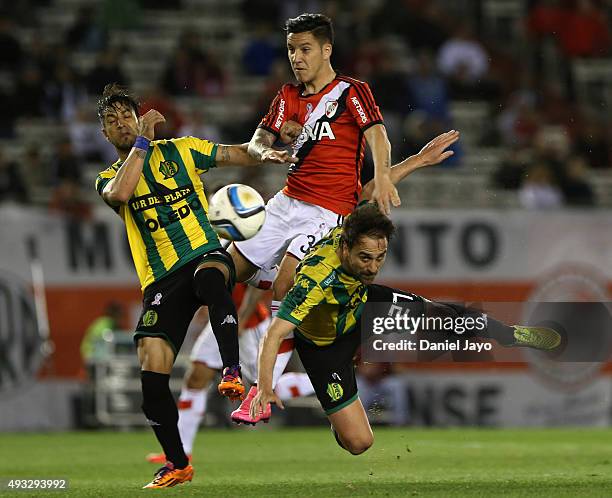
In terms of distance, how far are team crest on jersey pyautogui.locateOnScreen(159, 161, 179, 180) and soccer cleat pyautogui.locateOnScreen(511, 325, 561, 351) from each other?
2519mm

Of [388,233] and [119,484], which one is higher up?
[388,233]

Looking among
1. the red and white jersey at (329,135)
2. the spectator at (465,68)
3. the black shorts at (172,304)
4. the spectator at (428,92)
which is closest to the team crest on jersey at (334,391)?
the black shorts at (172,304)

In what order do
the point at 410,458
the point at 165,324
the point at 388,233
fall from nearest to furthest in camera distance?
1. the point at 388,233
2. the point at 165,324
3. the point at 410,458

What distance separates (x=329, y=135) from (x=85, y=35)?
10.5 metres

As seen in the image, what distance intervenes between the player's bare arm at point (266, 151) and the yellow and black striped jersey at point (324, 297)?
1.91 ft

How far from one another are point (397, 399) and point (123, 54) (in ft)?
20.8

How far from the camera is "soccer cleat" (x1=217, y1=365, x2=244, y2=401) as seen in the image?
8641 mm

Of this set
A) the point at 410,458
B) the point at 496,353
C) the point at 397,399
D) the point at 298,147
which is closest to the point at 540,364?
the point at 397,399

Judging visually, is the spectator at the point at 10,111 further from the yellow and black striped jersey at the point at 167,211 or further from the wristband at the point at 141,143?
the wristband at the point at 141,143

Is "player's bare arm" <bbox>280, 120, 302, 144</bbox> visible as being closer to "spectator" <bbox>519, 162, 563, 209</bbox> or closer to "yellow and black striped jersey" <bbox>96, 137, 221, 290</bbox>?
"yellow and black striped jersey" <bbox>96, 137, 221, 290</bbox>

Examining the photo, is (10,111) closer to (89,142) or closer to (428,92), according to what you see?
(89,142)

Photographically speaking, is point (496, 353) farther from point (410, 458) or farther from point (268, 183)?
point (268, 183)

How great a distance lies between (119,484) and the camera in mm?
9586

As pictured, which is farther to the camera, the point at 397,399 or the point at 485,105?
the point at 485,105
